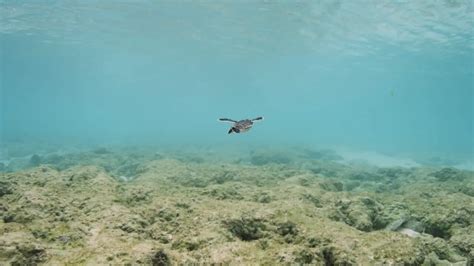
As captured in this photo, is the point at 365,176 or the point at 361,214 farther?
the point at 365,176

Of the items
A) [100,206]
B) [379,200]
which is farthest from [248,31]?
[100,206]

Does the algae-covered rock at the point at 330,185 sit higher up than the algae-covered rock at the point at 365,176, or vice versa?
the algae-covered rock at the point at 330,185

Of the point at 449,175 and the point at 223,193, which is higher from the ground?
the point at 223,193

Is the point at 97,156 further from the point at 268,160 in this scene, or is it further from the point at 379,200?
the point at 379,200

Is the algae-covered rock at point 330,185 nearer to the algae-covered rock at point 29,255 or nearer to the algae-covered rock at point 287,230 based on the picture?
the algae-covered rock at point 287,230

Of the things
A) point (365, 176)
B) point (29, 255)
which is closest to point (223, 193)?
point (29, 255)

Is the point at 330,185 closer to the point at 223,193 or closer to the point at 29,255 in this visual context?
the point at 223,193

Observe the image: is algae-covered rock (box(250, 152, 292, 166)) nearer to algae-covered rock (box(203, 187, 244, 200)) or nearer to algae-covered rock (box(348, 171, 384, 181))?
algae-covered rock (box(348, 171, 384, 181))

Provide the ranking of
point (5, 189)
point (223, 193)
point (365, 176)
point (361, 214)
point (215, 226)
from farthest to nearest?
1. point (365, 176)
2. point (223, 193)
3. point (361, 214)
4. point (5, 189)
5. point (215, 226)

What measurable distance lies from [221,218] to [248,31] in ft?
113

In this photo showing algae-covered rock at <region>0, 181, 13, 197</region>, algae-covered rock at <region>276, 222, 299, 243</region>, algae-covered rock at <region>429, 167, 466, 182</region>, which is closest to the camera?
algae-covered rock at <region>276, 222, 299, 243</region>

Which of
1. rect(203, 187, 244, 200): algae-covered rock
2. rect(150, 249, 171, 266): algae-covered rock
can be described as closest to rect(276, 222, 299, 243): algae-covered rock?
rect(150, 249, 171, 266): algae-covered rock

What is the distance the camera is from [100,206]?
653cm

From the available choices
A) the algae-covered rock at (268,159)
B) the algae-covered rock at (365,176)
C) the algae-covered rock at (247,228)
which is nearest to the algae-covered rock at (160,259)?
the algae-covered rock at (247,228)
